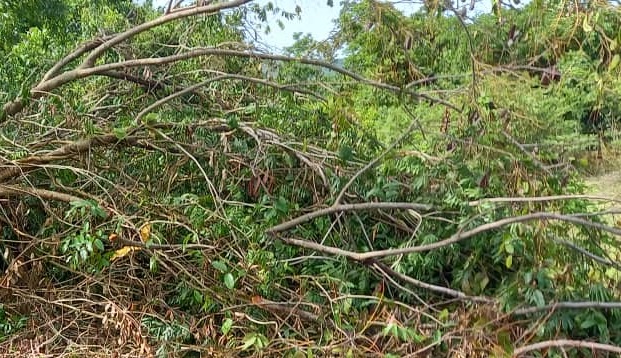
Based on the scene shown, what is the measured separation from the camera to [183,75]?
381 cm

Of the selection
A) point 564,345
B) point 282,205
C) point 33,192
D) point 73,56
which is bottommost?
point 564,345

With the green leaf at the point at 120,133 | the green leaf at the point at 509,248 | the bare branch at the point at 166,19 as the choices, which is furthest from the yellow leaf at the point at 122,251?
the green leaf at the point at 509,248

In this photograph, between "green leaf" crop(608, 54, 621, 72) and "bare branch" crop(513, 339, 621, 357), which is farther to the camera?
"green leaf" crop(608, 54, 621, 72)

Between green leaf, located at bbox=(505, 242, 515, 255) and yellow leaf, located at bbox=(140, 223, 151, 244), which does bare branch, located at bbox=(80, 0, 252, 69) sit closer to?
yellow leaf, located at bbox=(140, 223, 151, 244)

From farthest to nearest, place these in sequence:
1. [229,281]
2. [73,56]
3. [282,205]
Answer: [73,56] → [282,205] → [229,281]

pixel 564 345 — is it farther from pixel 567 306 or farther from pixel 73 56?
pixel 73 56

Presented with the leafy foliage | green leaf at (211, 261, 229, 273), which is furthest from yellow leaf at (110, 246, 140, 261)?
green leaf at (211, 261, 229, 273)

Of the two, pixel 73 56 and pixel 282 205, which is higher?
pixel 73 56

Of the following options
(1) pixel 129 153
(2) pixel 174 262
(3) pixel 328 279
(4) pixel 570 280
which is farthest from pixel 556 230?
(1) pixel 129 153

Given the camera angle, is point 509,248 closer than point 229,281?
Yes

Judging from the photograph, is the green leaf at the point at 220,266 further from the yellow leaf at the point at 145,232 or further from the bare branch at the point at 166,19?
the bare branch at the point at 166,19

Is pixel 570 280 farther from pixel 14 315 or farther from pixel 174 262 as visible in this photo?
pixel 14 315

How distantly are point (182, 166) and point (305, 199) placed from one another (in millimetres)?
679

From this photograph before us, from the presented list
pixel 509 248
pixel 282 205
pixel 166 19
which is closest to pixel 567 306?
pixel 509 248
